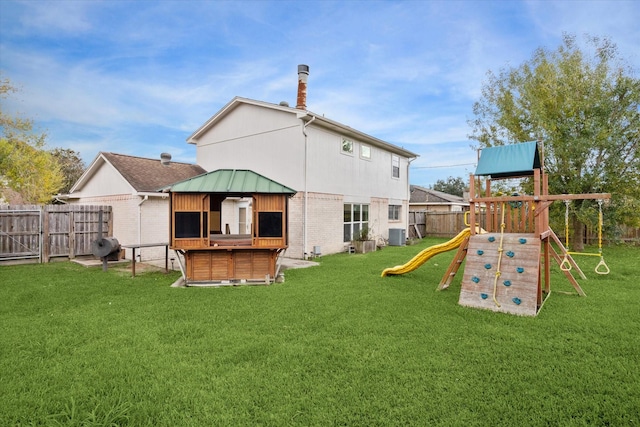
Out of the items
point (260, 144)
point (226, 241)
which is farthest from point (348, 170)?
point (226, 241)

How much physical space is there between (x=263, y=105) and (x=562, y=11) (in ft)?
32.7

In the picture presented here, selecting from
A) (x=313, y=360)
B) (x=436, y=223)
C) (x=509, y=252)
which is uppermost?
(x=436, y=223)

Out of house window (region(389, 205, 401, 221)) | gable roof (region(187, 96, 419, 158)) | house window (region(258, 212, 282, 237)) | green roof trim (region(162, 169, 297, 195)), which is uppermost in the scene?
gable roof (region(187, 96, 419, 158))

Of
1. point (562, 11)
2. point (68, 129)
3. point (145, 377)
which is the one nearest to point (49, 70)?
point (68, 129)

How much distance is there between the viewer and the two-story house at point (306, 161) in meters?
13.0

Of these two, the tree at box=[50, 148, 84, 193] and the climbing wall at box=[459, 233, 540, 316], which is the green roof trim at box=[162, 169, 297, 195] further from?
the tree at box=[50, 148, 84, 193]

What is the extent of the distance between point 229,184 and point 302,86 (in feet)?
22.4

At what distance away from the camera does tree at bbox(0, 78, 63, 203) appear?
59.7ft

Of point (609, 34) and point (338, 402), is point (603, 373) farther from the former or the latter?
point (609, 34)

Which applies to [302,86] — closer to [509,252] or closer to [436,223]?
[509,252]

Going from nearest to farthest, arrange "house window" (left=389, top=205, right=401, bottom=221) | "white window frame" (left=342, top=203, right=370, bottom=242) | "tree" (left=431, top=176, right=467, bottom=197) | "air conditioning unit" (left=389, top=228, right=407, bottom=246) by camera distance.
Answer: "white window frame" (left=342, top=203, right=370, bottom=242) < "air conditioning unit" (left=389, top=228, right=407, bottom=246) < "house window" (left=389, top=205, right=401, bottom=221) < "tree" (left=431, top=176, right=467, bottom=197)

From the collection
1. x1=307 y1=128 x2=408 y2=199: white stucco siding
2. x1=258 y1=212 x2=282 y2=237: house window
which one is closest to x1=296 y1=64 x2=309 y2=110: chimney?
x1=307 y1=128 x2=408 y2=199: white stucco siding

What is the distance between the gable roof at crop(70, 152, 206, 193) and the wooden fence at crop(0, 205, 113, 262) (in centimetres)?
173

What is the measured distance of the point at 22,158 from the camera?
68.1ft
